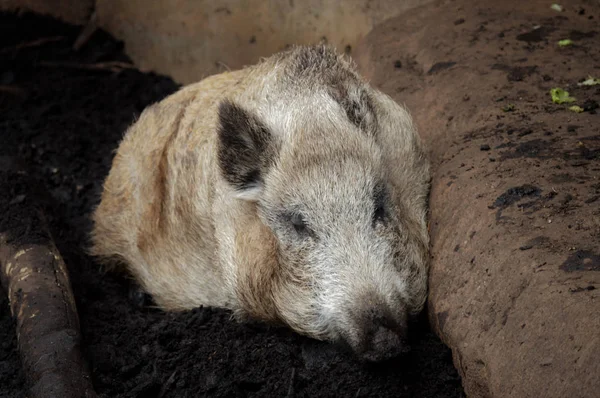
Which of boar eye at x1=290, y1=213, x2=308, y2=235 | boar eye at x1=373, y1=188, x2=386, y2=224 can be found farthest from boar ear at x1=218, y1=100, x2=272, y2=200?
boar eye at x1=373, y1=188, x2=386, y2=224

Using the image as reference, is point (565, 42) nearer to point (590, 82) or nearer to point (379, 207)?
point (590, 82)

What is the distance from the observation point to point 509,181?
3961mm

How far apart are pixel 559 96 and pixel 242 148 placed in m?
1.77

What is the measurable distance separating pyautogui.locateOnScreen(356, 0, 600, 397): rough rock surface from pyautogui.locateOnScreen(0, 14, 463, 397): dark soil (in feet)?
0.98

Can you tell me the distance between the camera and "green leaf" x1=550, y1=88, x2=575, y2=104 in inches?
177

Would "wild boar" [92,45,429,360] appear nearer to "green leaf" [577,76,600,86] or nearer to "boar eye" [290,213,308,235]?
"boar eye" [290,213,308,235]

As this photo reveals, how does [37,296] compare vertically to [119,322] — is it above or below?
above

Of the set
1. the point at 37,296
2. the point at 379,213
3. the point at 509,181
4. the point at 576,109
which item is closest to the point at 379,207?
the point at 379,213

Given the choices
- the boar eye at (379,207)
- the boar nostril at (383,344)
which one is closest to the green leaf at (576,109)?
the boar eye at (379,207)

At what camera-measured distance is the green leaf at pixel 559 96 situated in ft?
14.8

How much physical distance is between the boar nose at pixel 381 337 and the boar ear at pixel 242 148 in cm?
107

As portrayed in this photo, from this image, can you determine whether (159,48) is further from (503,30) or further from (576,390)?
(576,390)

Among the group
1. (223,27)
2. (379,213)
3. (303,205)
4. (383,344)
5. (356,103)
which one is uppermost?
(223,27)

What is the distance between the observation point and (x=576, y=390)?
9.39 ft
